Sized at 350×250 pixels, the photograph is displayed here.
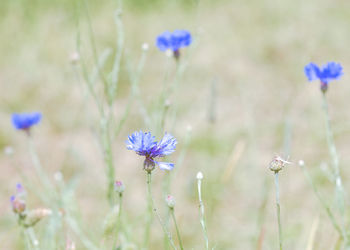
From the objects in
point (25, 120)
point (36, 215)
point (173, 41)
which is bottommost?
point (36, 215)

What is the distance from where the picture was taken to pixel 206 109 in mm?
2324

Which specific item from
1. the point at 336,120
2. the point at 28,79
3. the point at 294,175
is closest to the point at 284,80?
the point at 336,120

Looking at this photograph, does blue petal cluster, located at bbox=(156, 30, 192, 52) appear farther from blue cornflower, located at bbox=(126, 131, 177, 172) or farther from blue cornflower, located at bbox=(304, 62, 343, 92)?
blue cornflower, located at bbox=(126, 131, 177, 172)

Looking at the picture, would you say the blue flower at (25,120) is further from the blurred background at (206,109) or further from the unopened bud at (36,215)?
the unopened bud at (36,215)

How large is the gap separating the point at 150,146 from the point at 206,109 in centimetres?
155

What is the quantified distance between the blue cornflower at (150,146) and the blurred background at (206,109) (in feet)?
2.02

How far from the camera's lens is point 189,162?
2.10 m

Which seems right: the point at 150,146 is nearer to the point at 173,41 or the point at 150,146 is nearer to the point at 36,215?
the point at 36,215

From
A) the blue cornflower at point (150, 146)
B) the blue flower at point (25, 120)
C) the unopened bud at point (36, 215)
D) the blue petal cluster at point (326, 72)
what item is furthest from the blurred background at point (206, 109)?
the blue cornflower at point (150, 146)

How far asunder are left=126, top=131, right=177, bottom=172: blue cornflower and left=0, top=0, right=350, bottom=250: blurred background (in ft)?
2.02

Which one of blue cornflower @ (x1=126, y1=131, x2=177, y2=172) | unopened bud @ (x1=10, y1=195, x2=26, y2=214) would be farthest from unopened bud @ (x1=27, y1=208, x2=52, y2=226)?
blue cornflower @ (x1=126, y1=131, x2=177, y2=172)

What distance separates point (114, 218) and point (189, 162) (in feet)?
3.71

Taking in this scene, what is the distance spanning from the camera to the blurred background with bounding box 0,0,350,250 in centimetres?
174

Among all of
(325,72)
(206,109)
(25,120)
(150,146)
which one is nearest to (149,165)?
(150,146)
